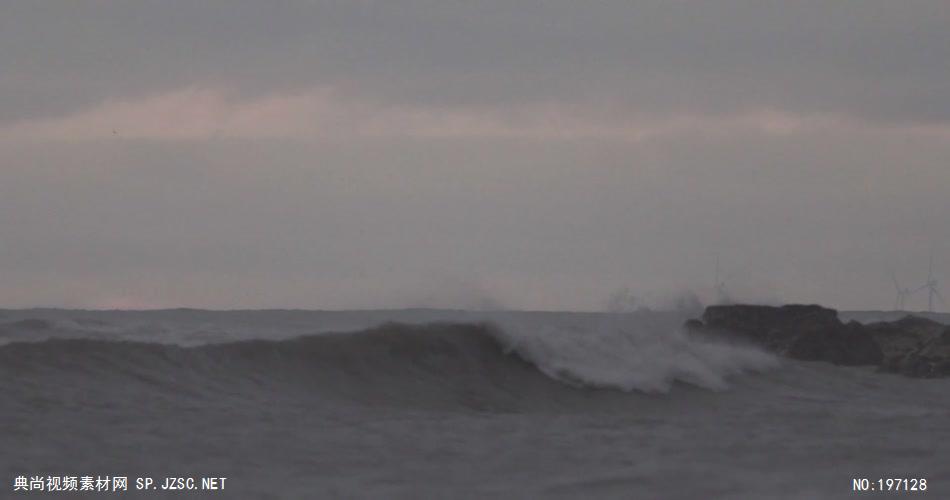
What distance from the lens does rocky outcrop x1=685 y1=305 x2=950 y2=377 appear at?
29.0 meters

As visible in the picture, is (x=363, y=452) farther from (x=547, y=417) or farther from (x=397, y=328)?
(x=397, y=328)

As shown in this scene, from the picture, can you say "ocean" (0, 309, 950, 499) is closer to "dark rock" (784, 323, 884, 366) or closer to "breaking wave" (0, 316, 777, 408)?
"breaking wave" (0, 316, 777, 408)

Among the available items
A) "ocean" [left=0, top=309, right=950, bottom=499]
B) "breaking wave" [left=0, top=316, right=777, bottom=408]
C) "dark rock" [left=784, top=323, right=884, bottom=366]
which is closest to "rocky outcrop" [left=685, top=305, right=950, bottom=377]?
"dark rock" [left=784, top=323, right=884, bottom=366]

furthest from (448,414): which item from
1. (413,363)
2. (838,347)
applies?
(838,347)

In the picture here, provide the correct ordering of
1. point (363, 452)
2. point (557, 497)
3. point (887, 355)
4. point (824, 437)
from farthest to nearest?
point (887, 355)
point (824, 437)
point (363, 452)
point (557, 497)

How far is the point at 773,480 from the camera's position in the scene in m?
12.5

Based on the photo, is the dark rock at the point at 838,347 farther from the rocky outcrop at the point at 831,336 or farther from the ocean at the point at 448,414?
the ocean at the point at 448,414

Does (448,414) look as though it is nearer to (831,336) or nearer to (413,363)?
(413,363)

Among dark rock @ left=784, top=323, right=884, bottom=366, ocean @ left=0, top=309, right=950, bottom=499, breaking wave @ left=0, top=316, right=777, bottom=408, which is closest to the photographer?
ocean @ left=0, top=309, right=950, bottom=499

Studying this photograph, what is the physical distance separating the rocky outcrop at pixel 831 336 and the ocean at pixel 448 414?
1565 mm

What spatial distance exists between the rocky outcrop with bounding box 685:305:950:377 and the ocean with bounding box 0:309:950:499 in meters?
1.57

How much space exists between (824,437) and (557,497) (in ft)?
17.6

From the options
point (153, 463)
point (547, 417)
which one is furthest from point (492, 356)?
point (153, 463)

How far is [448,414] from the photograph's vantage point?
742 inches
